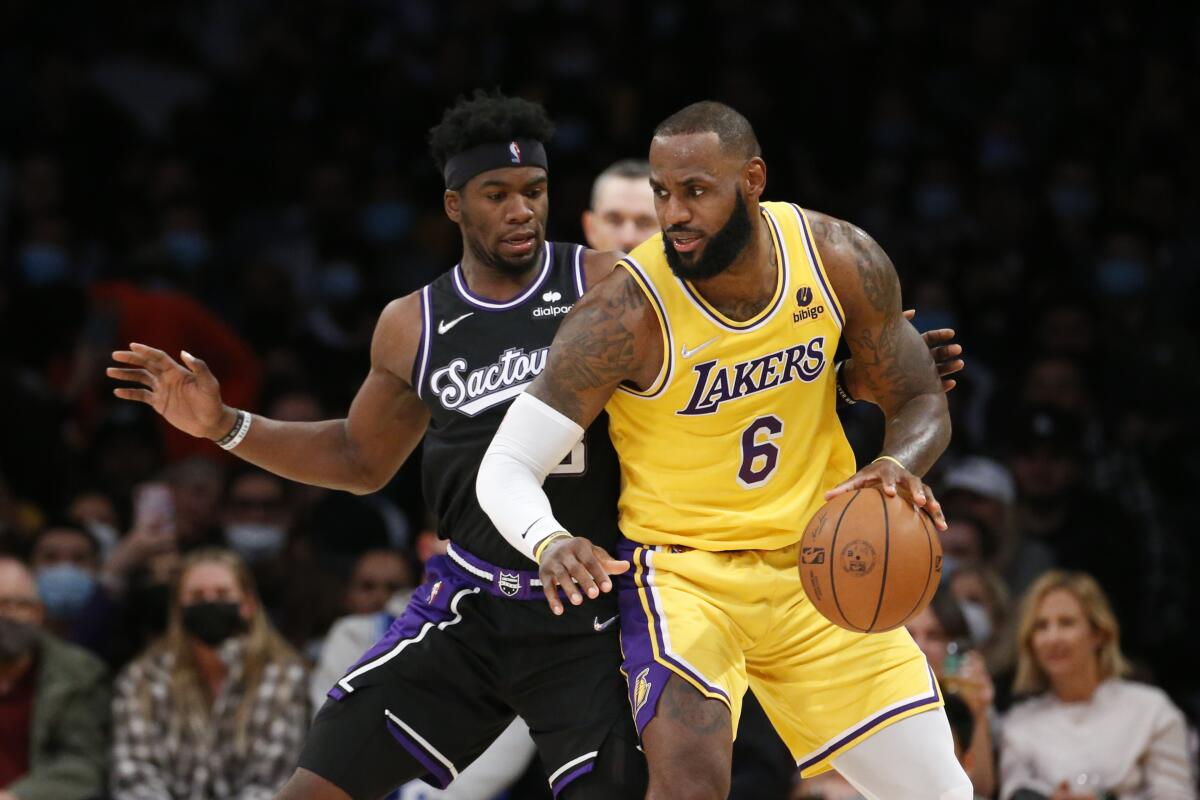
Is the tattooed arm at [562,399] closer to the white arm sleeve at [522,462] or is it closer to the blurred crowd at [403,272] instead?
the white arm sleeve at [522,462]

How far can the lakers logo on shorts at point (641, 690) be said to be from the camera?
442 cm

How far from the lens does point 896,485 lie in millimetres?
4352

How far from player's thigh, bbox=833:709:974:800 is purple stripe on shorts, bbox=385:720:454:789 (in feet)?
3.53

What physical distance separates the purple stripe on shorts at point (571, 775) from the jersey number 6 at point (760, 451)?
0.80 metres

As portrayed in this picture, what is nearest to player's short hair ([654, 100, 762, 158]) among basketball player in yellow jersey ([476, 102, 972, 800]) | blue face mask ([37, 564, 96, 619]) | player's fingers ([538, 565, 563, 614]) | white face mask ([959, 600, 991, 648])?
basketball player in yellow jersey ([476, 102, 972, 800])

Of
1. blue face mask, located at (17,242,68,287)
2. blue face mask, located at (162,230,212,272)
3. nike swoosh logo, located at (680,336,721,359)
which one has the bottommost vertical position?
nike swoosh logo, located at (680,336,721,359)

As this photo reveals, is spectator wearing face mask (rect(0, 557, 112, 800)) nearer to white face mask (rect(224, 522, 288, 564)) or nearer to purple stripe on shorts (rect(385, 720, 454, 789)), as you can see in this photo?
white face mask (rect(224, 522, 288, 564))

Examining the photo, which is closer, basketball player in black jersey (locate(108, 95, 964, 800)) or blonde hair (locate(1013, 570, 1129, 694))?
basketball player in black jersey (locate(108, 95, 964, 800))

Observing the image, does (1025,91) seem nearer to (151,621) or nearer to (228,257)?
(228,257)

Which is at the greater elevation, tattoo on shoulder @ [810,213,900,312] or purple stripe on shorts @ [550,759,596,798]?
tattoo on shoulder @ [810,213,900,312]

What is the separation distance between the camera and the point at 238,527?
8.55m

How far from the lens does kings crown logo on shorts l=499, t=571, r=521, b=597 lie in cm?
478

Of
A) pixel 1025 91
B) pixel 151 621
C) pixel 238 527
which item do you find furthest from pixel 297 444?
pixel 1025 91

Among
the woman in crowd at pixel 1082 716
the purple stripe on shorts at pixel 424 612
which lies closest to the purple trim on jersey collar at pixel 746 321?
the purple stripe on shorts at pixel 424 612
